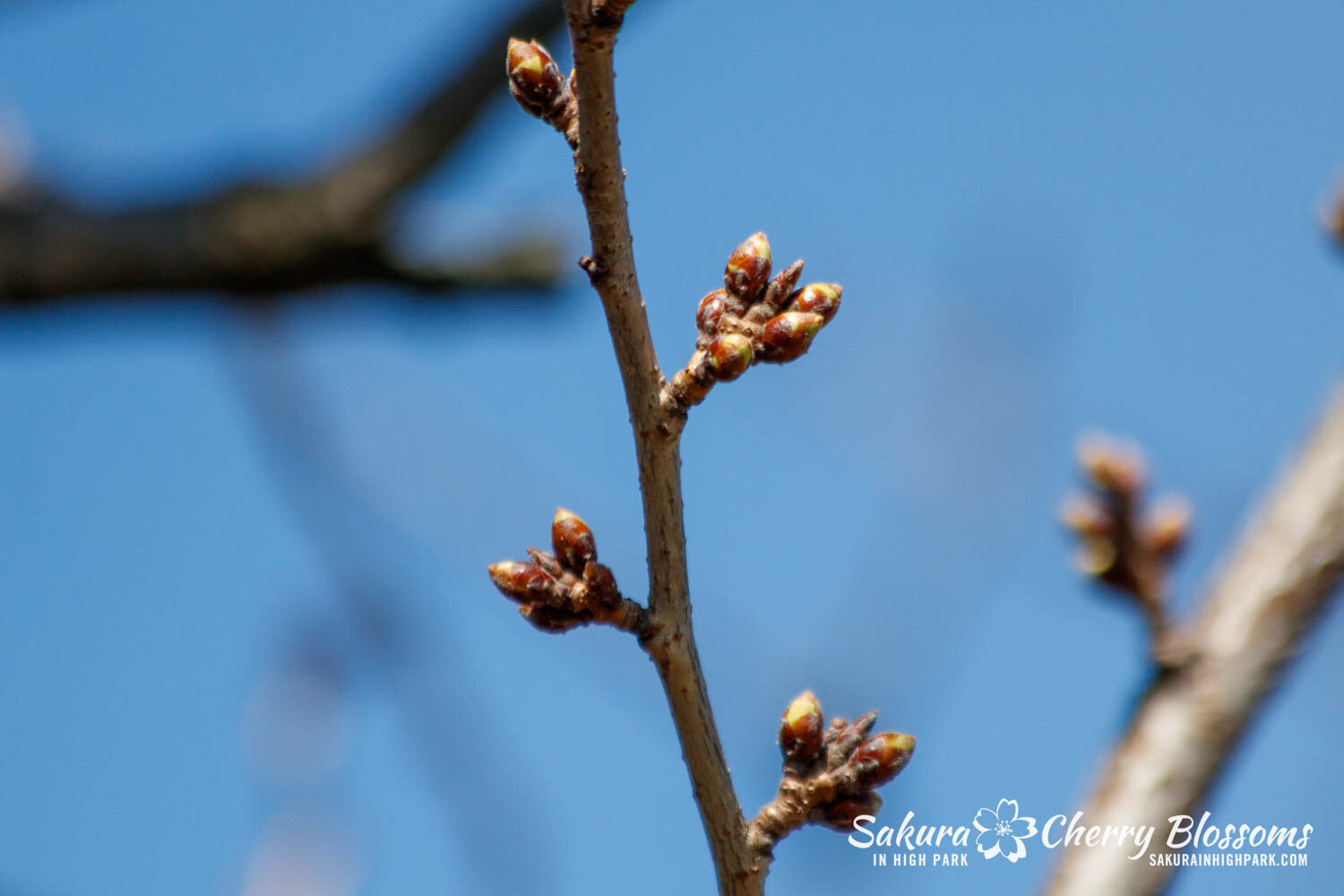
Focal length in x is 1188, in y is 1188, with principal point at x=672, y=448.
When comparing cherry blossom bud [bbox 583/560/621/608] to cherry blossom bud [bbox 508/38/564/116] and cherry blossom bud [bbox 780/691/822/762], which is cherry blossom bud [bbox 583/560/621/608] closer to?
cherry blossom bud [bbox 780/691/822/762]

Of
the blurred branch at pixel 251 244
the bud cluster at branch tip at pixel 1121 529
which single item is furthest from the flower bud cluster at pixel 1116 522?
the blurred branch at pixel 251 244

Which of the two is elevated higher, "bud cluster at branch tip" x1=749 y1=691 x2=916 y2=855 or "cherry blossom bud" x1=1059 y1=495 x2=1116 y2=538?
"cherry blossom bud" x1=1059 y1=495 x2=1116 y2=538

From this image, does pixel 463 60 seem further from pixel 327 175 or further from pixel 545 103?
pixel 545 103

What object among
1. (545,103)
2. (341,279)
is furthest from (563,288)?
(545,103)

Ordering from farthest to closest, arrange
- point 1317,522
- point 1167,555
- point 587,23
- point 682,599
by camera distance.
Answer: point 1167,555 → point 1317,522 → point 682,599 → point 587,23

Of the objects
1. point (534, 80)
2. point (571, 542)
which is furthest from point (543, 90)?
point (571, 542)


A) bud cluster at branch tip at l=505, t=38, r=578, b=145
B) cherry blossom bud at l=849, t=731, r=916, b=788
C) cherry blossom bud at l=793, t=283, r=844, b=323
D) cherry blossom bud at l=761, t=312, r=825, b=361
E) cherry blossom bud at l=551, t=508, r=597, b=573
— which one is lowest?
cherry blossom bud at l=849, t=731, r=916, b=788

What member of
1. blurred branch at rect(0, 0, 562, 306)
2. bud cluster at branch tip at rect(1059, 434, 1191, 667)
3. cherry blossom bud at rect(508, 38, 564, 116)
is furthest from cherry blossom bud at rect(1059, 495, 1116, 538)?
blurred branch at rect(0, 0, 562, 306)

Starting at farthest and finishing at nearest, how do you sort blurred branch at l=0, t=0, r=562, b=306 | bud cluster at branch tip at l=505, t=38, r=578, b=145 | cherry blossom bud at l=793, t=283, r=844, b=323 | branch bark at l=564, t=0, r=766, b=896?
blurred branch at l=0, t=0, r=562, b=306
cherry blossom bud at l=793, t=283, r=844, b=323
bud cluster at branch tip at l=505, t=38, r=578, b=145
branch bark at l=564, t=0, r=766, b=896
